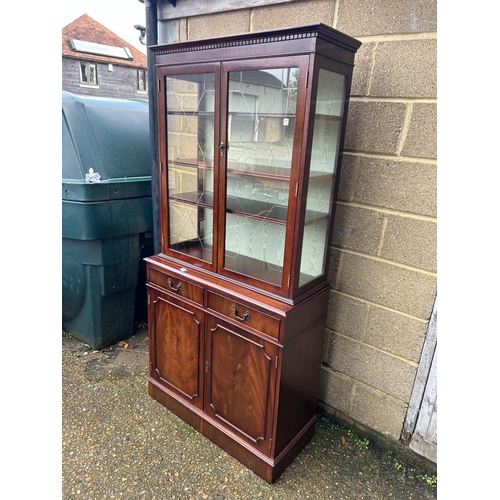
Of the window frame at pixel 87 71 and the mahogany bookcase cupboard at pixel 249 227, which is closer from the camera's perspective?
the mahogany bookcase cupboard at pixel 249 227

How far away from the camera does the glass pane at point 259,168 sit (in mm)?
1456

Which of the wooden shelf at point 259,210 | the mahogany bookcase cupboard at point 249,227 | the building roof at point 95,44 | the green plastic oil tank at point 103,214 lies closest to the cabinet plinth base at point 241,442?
the mahogany bookcase cupboard at point 249,227

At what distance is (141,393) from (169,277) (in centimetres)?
90

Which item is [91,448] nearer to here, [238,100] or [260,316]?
[260,316]

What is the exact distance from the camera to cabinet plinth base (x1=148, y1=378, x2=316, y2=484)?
1.70 m

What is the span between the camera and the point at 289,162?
1.46 meters

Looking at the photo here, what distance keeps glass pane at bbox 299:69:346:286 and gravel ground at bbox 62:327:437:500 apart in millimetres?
1005

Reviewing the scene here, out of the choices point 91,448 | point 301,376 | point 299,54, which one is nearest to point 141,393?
point 91,448

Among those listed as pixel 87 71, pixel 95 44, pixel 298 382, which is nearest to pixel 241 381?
pixel 298 382

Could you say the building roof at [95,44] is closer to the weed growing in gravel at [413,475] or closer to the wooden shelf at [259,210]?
the wooden shelf at [259,210]

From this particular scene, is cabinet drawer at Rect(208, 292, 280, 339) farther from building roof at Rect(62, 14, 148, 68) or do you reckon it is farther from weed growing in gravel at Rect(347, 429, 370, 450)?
building roof at Rect(62, 14, 148, 68)

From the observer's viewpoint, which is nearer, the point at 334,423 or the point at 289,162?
the point at 289,162

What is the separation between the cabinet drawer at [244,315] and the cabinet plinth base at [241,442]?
25.9 inches

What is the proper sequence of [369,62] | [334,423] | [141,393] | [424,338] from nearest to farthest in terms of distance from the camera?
[369,62] → [424,338] → [334,423] → [141,393]
